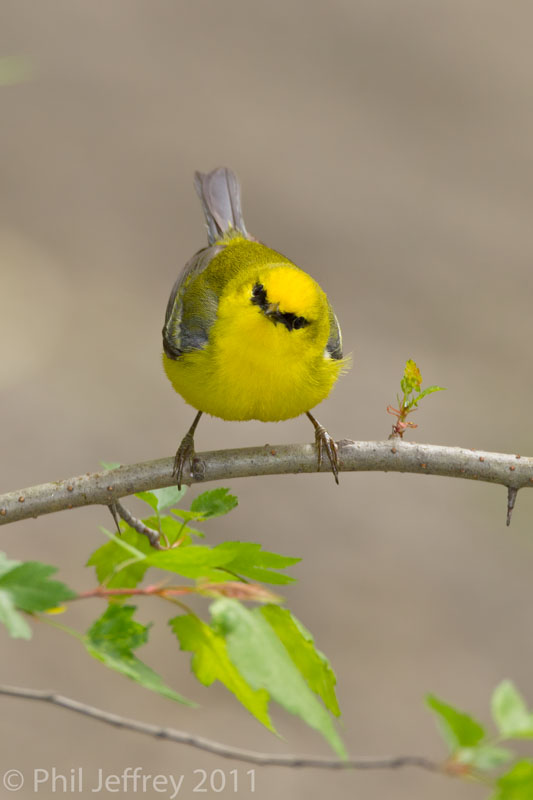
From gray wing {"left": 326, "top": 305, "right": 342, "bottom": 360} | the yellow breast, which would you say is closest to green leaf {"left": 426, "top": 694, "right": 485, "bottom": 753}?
the yellow breast

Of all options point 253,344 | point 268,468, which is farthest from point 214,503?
point 253,344

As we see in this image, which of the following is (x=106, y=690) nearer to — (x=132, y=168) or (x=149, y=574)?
(x=149, y=574)

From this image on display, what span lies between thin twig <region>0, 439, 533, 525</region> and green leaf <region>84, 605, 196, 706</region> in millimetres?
868

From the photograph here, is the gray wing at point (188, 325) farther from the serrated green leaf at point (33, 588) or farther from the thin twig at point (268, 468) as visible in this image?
the serrated green leaf at point (33, 588)

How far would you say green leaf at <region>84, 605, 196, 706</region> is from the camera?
1.11 meters

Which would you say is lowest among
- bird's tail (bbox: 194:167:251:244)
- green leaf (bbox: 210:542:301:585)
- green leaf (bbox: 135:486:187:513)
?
green leaf (bbox: 210:542:301:585)

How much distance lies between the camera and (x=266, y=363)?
264 centimetres

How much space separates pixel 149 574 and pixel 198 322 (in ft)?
12.3

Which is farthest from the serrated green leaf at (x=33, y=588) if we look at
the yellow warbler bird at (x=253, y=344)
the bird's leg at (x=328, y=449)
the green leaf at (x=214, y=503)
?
the bird's leg at (x=328, y=449)

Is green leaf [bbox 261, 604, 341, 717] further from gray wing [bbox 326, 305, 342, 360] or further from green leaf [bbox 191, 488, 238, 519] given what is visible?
gray wing [bbox 326, 305, 342, 360]

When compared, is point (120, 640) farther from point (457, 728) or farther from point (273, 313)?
point (273, 313)

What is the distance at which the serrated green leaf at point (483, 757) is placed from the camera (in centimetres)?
90

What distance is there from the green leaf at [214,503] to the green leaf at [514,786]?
851 mm

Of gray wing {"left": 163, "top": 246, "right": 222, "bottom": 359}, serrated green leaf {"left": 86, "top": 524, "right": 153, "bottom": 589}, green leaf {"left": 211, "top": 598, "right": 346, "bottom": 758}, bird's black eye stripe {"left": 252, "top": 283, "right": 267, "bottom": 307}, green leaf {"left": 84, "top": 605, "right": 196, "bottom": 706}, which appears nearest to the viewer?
green leaf {"left": 211, "top": 598, "right": 346, "bottom": 758}
